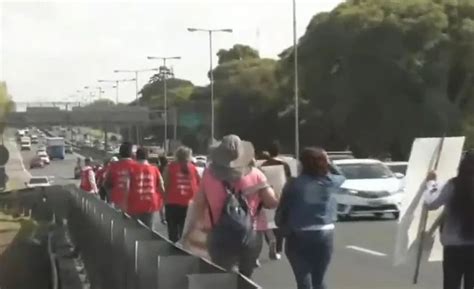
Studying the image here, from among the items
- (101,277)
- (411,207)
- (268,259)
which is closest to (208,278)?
(411,207)

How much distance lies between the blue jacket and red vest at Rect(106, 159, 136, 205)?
7009 mm

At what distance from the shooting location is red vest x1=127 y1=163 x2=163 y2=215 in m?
17.2

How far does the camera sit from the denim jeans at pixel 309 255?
409 inches

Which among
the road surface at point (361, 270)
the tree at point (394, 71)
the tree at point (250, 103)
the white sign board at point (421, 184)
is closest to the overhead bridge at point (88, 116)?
the tree at point (250, 103)

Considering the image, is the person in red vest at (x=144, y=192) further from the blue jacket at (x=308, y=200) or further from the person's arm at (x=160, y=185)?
the blue jacket at (x=308, y=200)

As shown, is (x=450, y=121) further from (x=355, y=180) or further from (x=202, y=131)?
(x=202, y=131)

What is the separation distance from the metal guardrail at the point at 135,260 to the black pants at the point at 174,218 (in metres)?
1.11

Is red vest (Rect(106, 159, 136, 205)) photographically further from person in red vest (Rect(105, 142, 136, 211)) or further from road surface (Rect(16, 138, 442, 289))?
road surface (Rect(16, 138, 442, 289))

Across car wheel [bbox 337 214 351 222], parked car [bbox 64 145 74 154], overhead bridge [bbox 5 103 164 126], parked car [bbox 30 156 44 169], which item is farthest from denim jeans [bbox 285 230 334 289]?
parked car [bbox 64 145 74 154]

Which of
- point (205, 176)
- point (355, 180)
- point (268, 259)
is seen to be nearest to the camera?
point (205, 176)

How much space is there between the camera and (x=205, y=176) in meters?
10.1

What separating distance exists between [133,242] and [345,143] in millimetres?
67063

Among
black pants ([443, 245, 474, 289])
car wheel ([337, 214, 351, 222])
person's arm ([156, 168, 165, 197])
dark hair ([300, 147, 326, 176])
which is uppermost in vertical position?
dark hair ([300, 147, 326, 176])

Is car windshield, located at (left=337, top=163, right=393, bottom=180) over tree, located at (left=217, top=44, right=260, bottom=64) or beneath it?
beneath
